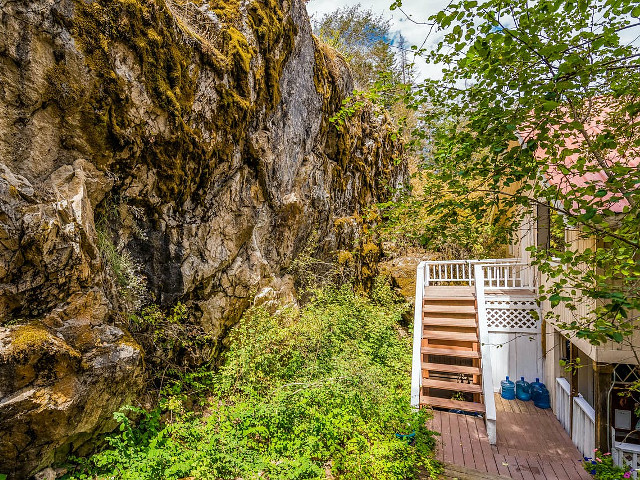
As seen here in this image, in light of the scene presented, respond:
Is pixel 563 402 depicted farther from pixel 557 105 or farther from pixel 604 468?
pixel 557 105

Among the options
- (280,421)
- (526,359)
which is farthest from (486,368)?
(280,421)

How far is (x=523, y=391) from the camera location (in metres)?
7.21

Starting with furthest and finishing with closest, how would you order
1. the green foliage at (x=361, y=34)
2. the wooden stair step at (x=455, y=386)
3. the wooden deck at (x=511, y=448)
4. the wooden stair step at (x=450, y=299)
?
the green foliage at (x=361, y=34)
the wooden stair step at (x=450, y=299)
the wooden stair step at (x=455, y=386)
the wooden deck at (x=511, y=448)

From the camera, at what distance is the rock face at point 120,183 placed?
113 inches

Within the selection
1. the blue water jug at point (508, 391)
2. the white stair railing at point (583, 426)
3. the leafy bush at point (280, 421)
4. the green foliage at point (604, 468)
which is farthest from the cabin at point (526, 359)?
the leafy bush at point (280, 421)

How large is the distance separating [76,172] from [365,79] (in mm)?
13868

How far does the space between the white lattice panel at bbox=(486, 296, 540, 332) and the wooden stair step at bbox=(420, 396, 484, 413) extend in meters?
2.31

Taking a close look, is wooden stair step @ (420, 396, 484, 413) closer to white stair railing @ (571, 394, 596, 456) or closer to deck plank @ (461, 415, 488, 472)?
deck plank @ (461, 415, 488, 472)

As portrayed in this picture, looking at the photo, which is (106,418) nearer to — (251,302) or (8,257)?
(8,257)

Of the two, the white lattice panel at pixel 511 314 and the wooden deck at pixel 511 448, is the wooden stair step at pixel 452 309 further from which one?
the wooden deck at pixel 511 448

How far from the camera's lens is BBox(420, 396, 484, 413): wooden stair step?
602cm

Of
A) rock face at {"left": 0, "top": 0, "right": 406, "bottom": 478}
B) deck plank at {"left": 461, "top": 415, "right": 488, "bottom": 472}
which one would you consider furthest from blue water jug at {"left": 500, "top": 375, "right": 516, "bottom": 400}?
rock face at {"left": 0, "top": 0, "right": 406, "bottom": 478}

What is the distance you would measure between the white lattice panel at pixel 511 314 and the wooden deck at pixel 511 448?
1.76 meters

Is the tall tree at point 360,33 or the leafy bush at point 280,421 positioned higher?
the tall tree at point 360,33
